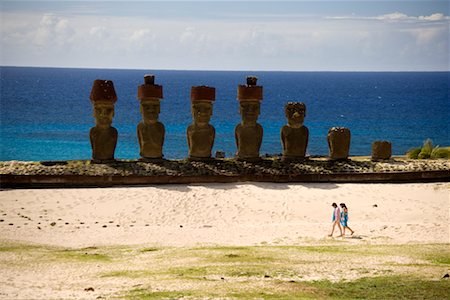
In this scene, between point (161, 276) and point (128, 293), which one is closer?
point (128, 293)

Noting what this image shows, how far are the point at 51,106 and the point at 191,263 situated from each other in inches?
3183

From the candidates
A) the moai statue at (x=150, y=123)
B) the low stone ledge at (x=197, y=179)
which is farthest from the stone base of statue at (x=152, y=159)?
the low stone ledge at (x=197, y=179)

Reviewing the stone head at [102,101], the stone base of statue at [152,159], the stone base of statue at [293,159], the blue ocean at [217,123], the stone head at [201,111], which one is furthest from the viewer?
Result: the blue ocean at [217,123]

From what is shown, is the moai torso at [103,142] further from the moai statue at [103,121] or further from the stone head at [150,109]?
the stone head at [150,109]

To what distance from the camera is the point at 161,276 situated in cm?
1792

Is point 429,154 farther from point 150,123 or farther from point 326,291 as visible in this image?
point 326,291

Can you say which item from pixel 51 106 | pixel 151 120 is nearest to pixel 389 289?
pixel 151 120

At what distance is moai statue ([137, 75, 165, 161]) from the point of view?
2822cm

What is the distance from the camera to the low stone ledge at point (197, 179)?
88.2 feet

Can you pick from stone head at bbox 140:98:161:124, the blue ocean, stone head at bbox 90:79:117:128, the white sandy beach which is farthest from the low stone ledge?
the blue ocean

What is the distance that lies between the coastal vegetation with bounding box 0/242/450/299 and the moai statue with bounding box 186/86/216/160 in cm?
776

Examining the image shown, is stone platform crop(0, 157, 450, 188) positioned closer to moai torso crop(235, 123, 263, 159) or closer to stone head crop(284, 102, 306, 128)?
moai torso crop(235, 123, 263, 159)

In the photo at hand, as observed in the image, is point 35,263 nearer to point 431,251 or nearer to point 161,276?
point 161,276

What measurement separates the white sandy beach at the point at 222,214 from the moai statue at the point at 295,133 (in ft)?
5.53
